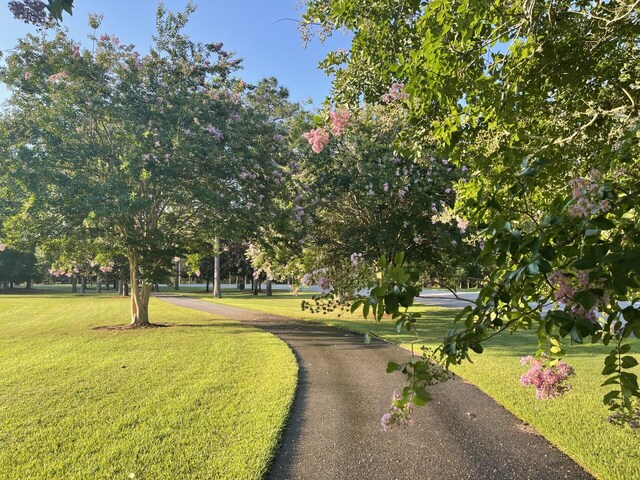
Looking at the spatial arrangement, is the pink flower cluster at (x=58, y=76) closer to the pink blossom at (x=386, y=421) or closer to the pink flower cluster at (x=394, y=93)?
the pink flower cluster at (x=394, y=93)

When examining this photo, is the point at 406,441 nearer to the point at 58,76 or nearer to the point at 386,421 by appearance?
the point at 386,421

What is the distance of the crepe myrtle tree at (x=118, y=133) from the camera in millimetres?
12656

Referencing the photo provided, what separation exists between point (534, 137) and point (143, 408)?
5662 millimetres

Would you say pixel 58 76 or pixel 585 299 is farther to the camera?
pixel 58 76

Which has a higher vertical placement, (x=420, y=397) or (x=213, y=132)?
(x=213, y=132)

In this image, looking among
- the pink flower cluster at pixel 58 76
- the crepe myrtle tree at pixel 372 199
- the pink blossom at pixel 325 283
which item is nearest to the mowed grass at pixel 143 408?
the pink blossom at pixel 325 283

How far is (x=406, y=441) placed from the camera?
4.71 metres

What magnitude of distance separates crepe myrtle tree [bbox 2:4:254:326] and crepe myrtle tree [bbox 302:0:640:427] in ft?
31.8

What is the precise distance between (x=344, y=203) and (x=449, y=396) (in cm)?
1272

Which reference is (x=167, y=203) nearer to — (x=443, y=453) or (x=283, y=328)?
(x=283, y=328)

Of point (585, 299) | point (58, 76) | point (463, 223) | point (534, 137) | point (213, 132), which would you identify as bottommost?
point (585, 299)

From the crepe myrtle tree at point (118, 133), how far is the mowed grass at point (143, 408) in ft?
12.9

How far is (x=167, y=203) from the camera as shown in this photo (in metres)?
16.1

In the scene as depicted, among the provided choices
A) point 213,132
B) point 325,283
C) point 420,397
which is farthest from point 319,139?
point 420,397
